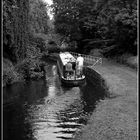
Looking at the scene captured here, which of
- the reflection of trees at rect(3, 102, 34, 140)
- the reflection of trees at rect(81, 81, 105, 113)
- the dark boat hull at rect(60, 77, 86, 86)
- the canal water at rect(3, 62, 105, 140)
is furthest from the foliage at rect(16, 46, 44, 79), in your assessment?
the reflection of trees at rect(3, 102, 34, 140)

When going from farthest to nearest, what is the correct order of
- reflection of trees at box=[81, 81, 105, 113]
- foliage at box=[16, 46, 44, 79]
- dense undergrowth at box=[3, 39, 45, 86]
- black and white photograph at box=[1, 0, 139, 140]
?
foliage at box=[16, 46, 44, 79] → dense undergrowth at box=[3, 39, 45, 86] → reflection of trees at box=[81, 81, 105, 113] → black and white photograph at box=[1, 0, 139, 140]

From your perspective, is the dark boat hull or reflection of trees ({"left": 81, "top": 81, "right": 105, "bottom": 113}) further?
the dark boat hull

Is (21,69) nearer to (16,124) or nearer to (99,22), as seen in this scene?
(16,124)

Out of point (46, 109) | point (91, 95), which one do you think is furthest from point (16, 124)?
point (91, 95)

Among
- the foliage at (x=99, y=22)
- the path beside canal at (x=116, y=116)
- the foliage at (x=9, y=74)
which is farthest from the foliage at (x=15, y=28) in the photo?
the foliage at (x=99, y=22)

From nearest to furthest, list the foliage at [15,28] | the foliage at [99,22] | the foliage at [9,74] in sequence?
the foliage at [9,74] → the foliage at [15,28] → the foliage at [99,22]

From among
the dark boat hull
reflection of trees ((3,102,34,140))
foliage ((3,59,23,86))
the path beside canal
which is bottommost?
reflection of trees ((3,102,34,140))

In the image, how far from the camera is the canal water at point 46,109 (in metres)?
14.6

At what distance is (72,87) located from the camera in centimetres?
2669

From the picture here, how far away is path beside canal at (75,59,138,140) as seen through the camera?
13.0m

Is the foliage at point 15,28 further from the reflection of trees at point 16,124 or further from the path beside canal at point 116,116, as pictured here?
the path beside canal at point 116,116

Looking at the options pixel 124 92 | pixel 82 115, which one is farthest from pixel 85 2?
pixel 82 115

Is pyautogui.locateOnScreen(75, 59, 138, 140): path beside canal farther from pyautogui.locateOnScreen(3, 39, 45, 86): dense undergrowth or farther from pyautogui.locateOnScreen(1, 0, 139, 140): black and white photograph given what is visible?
pyautogui.locateOnScreen(3, 39, 45, 86): dense undergrowth

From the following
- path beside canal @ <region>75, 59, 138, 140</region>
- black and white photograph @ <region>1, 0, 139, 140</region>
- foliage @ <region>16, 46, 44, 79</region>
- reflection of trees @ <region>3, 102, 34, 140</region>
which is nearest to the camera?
Result: path beside canal @ <region>75, 59, 138, 140</region>
